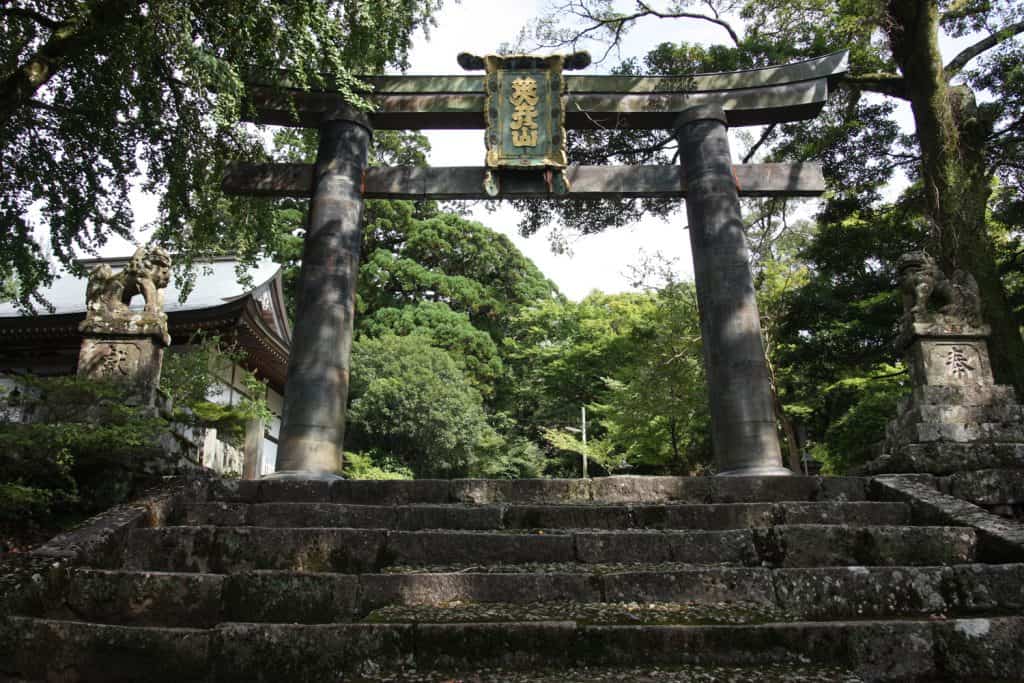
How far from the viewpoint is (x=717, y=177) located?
884cm

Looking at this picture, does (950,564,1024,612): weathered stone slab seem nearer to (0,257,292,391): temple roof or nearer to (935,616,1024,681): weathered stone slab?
(935,616,1024,681): weathered stone slab

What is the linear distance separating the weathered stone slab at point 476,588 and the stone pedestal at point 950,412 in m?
4.03

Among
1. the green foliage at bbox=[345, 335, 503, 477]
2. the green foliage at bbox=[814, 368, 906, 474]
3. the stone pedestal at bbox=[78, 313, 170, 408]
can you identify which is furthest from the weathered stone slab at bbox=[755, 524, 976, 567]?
the green foliage at bbox=[345, 335, 503, 477]

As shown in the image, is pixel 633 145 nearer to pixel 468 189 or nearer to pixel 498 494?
pixel 468 189

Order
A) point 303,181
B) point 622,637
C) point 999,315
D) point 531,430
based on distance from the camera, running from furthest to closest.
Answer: point 531,430, point 303,181, point 999,315, point 622,637

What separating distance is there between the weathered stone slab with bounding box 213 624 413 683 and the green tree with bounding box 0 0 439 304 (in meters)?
5.04

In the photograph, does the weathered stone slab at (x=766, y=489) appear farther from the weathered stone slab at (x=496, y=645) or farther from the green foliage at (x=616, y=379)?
the green foliage at (x=616, y=379)

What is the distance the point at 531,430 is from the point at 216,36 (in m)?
21.6

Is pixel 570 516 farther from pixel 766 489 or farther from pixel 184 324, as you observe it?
pixel 184 324

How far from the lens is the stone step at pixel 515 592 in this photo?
3557 millimetres

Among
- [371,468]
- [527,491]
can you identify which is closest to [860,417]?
[527,491]

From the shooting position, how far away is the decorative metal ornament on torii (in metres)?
8.03

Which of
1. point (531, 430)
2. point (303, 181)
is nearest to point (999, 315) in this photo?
point (303, 181)

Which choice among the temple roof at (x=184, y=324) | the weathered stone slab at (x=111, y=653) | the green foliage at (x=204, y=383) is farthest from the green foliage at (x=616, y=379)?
the weathered stone slab at (x=111, y=653)
